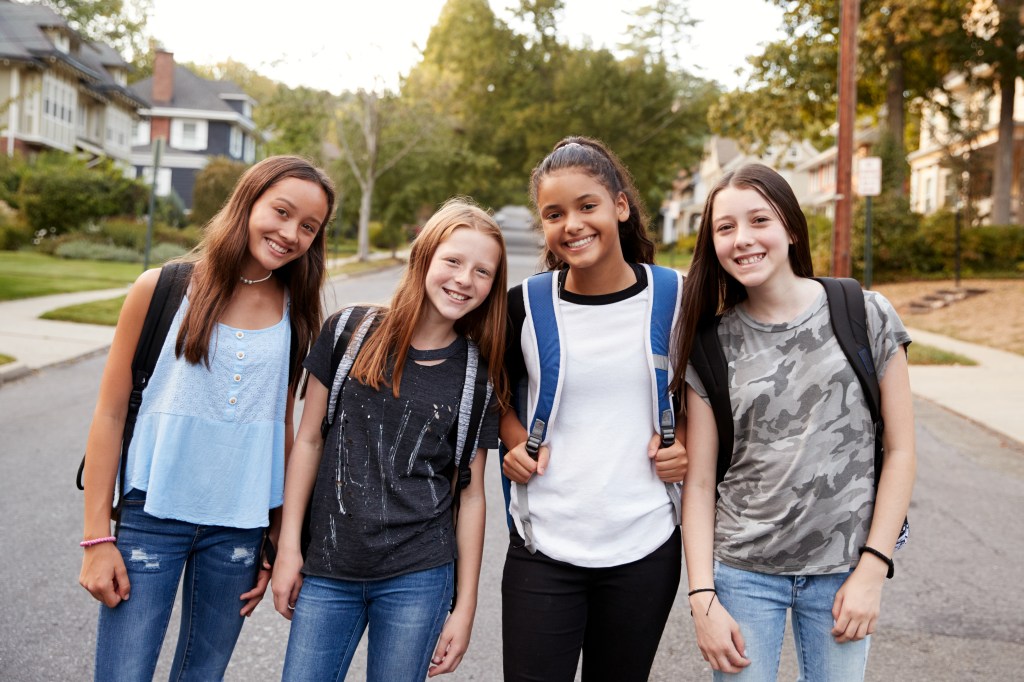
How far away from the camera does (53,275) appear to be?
21.6 m

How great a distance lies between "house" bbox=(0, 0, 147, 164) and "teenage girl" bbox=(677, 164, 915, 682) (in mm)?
36813

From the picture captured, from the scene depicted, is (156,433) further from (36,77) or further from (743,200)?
(36,77)

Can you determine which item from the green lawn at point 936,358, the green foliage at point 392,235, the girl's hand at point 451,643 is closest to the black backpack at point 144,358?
the girl's hand at point 451,643

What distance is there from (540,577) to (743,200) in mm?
1102

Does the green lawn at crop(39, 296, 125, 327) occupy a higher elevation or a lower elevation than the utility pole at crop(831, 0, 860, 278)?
lower

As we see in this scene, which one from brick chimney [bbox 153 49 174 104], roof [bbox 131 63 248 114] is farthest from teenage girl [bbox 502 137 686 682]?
brick chimney [bbox 153 49 174 104]

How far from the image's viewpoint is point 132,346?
2.48 m

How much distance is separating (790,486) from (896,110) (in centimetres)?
2857

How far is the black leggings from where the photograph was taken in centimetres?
245

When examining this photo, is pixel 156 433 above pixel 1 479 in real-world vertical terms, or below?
above

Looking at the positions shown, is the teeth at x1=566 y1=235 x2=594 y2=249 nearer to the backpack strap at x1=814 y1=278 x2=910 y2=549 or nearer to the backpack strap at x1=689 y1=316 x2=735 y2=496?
the backpack strap at x1=689 y1=316 x2=735 y2=496

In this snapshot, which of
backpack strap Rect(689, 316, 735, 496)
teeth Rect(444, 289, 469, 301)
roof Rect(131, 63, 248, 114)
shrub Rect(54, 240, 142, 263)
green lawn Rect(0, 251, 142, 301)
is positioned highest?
roof Rect(131, 63, 248, 114)

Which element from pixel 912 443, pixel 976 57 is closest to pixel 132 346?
pixel 912 443

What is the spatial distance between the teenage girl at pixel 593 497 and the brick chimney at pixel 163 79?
55897 mm
